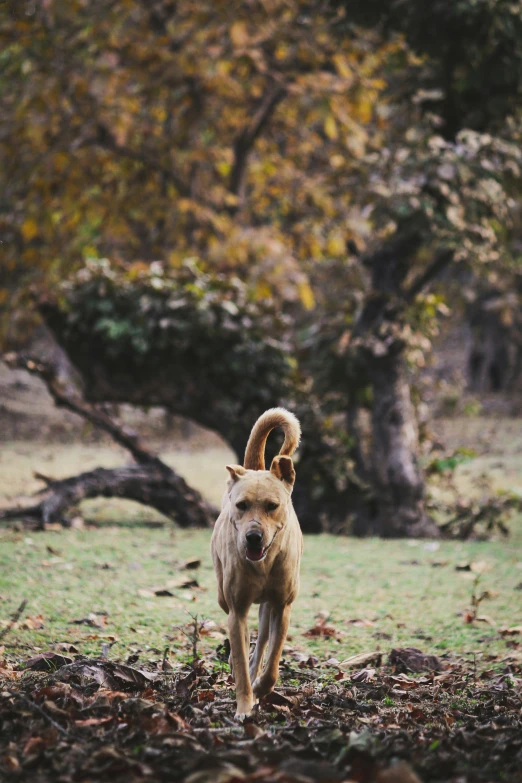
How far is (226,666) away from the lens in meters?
4.44

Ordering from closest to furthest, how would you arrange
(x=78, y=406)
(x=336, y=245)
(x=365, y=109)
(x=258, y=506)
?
(x=258, y=506) < (x=78, y=406) < (x=365, y=109) < (x=336, y=245)

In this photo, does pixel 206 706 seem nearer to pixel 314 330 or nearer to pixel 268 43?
pixel 314 330

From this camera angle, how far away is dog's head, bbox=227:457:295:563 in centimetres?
331

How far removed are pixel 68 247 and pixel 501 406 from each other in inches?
403

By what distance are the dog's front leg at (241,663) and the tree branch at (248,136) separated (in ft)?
38.1

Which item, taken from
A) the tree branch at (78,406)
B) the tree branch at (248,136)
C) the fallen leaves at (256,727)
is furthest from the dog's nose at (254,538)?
the tree branch at (248,136)

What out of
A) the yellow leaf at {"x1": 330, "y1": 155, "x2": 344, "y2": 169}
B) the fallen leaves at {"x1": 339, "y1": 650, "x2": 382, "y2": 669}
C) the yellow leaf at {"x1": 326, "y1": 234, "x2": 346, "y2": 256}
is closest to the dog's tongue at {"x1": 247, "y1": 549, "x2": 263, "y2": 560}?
the fallen leaves at {"x1": 339, "y1": 650, "x2": 382, "y2": 669}

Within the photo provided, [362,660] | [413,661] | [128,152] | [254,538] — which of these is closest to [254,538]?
[254,538]

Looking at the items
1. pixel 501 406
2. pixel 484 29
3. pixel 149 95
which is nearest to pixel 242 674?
pixel 484 29

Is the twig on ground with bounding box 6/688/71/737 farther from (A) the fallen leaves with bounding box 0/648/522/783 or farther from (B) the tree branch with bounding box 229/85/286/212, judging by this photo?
(B) the tree branch with bounding box 229/85/286/212

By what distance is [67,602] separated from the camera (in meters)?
5.62

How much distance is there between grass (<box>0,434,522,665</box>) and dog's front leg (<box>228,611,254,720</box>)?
48.7 inches

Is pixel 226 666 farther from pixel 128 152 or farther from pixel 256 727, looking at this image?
pixel 128 152

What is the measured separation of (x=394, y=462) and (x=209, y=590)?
343 centimetres
